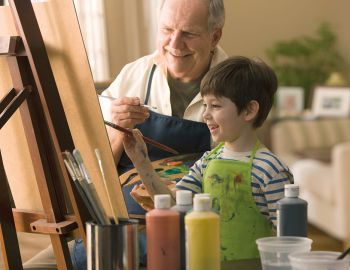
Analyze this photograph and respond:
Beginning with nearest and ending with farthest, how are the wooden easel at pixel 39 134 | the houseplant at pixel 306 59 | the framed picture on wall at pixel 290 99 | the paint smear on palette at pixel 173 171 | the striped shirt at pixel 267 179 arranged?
the wooden easel at pixel 39 134
the striped shirt at pixel 267 179
the paint smear on palette at pixel 173 171
the framed picture on wall at pixel 290 99
the houseplant at pixel 306 59

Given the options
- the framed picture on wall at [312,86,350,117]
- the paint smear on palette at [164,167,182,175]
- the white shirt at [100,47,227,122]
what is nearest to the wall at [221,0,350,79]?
the framed picture on wall at [312,86,350,117]

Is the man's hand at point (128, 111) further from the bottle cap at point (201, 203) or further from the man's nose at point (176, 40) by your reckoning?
the bottle cap at point (201, 203)

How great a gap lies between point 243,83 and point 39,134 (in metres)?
0.43

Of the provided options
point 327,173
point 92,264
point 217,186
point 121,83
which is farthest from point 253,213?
point 327,173

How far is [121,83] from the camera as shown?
7.51 feet

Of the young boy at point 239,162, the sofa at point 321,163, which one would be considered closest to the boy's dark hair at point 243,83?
the young boy at point 239,162

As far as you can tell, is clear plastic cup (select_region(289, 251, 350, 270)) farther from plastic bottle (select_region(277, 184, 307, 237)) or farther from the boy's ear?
the boy's ear

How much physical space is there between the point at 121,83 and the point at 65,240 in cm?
75

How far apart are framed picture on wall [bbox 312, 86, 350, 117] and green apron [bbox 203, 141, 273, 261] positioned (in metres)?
6.36

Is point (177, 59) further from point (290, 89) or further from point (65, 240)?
point (290, 89)

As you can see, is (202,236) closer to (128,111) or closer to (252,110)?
(252,110)

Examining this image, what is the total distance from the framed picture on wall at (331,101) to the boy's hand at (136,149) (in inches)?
252

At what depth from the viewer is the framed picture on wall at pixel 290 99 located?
803cm

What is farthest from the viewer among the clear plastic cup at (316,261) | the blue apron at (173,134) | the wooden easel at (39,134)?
the blue apron at (173,134)
